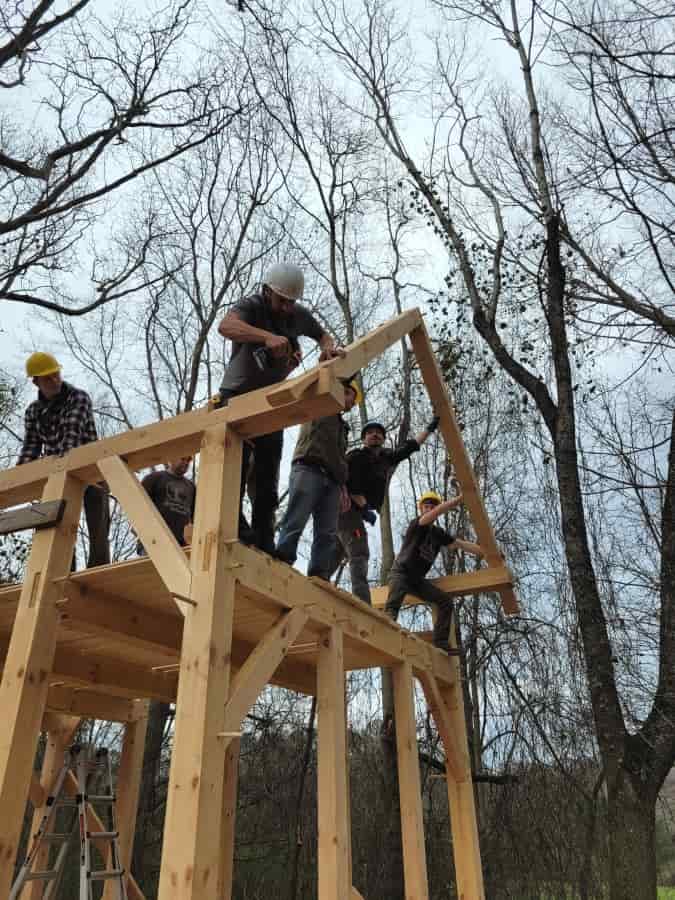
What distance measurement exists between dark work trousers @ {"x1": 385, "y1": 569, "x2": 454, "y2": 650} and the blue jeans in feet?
6.01

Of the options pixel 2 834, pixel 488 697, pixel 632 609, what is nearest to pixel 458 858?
pixel 2 834

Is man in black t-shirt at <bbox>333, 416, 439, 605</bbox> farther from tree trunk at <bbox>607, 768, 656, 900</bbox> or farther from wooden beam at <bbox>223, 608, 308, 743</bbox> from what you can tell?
tree trunk at <bbox>607, 768, 656, 900</bbox>

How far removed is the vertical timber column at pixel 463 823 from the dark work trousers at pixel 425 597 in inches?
20.1

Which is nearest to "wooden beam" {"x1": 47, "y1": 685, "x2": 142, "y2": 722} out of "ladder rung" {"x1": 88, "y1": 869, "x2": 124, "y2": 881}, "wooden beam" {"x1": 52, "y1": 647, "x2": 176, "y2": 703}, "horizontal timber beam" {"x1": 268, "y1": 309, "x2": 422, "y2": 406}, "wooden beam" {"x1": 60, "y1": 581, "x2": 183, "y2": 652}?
"wooden beam" {"x1": 52, "y1": 647, "x2": 176, "y2": 703}

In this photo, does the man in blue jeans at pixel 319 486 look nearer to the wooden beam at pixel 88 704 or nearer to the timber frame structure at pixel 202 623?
the timber frame structure at pixel 202 623

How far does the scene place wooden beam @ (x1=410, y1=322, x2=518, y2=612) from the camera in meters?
5.24

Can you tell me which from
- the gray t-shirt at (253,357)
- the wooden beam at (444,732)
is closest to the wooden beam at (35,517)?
the gray t-shirt at (253,357)

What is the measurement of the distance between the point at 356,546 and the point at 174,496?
5.23 ft

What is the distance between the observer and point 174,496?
20.7ft

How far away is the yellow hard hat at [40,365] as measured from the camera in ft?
14.2

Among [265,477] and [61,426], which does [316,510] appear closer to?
[265,477]

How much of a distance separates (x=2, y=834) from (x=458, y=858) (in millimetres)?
4089

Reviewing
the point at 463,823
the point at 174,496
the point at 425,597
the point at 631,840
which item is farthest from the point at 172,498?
the point at 631,840

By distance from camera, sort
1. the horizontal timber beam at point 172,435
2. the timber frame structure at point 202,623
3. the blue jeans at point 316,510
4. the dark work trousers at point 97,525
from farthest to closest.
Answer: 1. the blue jeans at point 316,510
2. the dark work trousers at point 97,525
3. the horizontal timber beam at point 172,435
4. the timber frame structure at point 202,623
